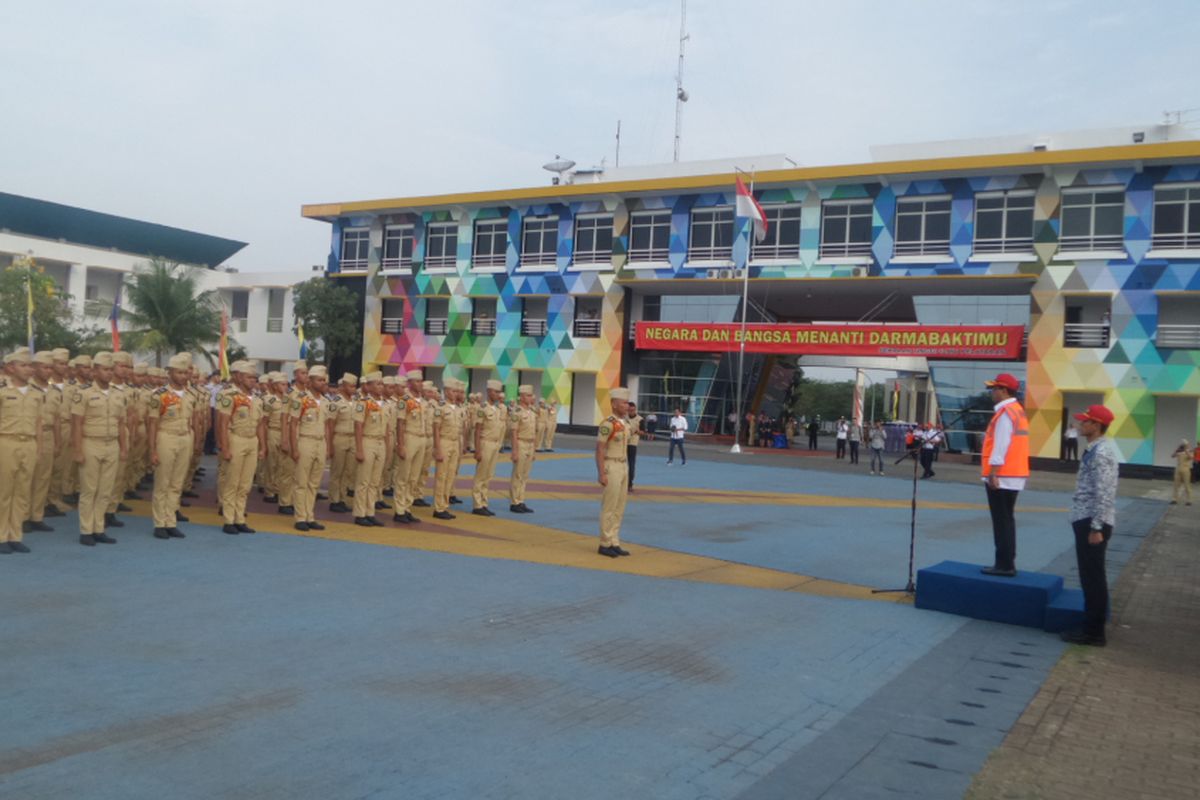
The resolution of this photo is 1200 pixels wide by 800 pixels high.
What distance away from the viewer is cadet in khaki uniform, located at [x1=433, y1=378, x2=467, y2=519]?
1262 cm

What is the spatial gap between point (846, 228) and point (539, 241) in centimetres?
1305

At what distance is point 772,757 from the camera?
4.62m

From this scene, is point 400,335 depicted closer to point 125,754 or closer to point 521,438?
point 521,438

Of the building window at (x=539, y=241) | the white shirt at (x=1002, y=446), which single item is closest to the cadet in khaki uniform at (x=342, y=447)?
the white shirt at (x=1002, y=446)

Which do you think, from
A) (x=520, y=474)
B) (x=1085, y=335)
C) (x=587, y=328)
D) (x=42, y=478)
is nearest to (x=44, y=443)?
(x=42, y=478)

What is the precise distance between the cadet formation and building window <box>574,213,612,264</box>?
24559mm

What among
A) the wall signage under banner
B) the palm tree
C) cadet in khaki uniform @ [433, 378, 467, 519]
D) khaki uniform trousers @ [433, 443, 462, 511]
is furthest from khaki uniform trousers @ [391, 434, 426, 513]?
the palm tree

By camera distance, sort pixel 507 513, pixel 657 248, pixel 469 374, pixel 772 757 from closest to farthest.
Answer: pixel 772 757
pixel 507 513
pixel 657 248
pixel 469 374

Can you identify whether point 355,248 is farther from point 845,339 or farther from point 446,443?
point 446,443

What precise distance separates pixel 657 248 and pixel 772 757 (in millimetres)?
33571

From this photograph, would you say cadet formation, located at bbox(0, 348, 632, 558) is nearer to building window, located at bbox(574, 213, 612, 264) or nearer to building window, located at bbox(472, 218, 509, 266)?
building window, located at bbox(574, 213, 612, 264)

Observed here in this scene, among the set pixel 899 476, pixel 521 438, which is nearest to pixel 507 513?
pixel 521 438

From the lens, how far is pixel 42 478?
9.95 metres

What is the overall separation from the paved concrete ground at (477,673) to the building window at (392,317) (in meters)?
33.4
